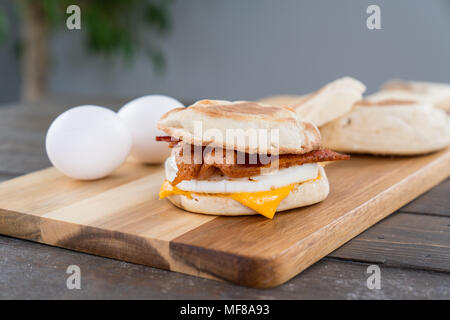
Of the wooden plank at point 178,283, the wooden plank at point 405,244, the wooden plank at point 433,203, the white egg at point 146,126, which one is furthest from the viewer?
the white egg at point 146,126

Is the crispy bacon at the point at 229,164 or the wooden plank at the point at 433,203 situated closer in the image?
the crispy bacon at the point at 229,164

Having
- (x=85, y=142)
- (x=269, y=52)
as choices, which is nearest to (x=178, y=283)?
(x=85, y=142)

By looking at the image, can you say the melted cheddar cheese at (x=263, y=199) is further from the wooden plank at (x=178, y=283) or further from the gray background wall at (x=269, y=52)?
the gray background wall at (x=269, y=52)

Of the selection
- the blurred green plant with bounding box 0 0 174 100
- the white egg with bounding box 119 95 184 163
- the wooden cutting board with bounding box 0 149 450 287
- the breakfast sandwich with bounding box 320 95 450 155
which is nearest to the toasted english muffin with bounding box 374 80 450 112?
the breakfast sandwich with bounding box 320 95 450 155

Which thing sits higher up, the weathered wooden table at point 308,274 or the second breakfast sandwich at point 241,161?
the second breakfast sandwich at point 241,161

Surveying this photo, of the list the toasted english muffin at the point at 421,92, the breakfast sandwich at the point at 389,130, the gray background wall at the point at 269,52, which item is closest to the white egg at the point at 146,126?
the breakfast sandwich at the point at 389,130

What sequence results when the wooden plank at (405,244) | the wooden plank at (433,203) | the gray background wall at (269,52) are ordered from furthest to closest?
the gray background wall at (269,52) → the wooden plank at (433,203) → the wooden plank at (405,244)
